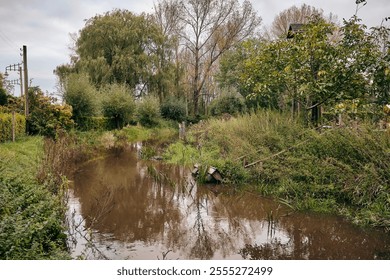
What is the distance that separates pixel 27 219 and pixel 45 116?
1059 cm

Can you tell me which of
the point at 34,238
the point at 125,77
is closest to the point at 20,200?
the point at 34,238

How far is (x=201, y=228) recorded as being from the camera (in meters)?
5.25

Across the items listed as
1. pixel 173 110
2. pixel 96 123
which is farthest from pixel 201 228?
pixel 173 110

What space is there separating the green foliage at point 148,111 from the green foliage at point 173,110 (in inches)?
83.2

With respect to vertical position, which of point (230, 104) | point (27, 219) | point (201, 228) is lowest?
point (201, 228)

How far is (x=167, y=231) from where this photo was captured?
511 cm

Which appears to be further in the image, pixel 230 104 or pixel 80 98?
pixel 230 104

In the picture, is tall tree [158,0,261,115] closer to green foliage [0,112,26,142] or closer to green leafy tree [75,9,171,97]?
green leafy tree [75,9,171,97]

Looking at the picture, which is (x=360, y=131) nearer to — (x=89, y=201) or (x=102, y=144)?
(x=89, y=201)

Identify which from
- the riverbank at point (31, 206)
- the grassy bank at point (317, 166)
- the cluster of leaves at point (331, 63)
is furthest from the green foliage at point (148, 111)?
the cluster of leaves at point (331, 63)

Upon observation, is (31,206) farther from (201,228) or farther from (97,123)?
(97,123)

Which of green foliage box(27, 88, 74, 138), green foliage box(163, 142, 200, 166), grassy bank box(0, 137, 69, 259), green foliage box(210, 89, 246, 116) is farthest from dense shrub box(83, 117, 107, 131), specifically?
grassy bank box(0, 137, 69, 259)

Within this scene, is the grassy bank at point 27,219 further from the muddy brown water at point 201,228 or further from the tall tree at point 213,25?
the tall tree at point 213,25

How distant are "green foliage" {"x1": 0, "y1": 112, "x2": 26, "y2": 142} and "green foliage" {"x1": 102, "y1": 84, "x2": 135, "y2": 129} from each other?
713 cm
